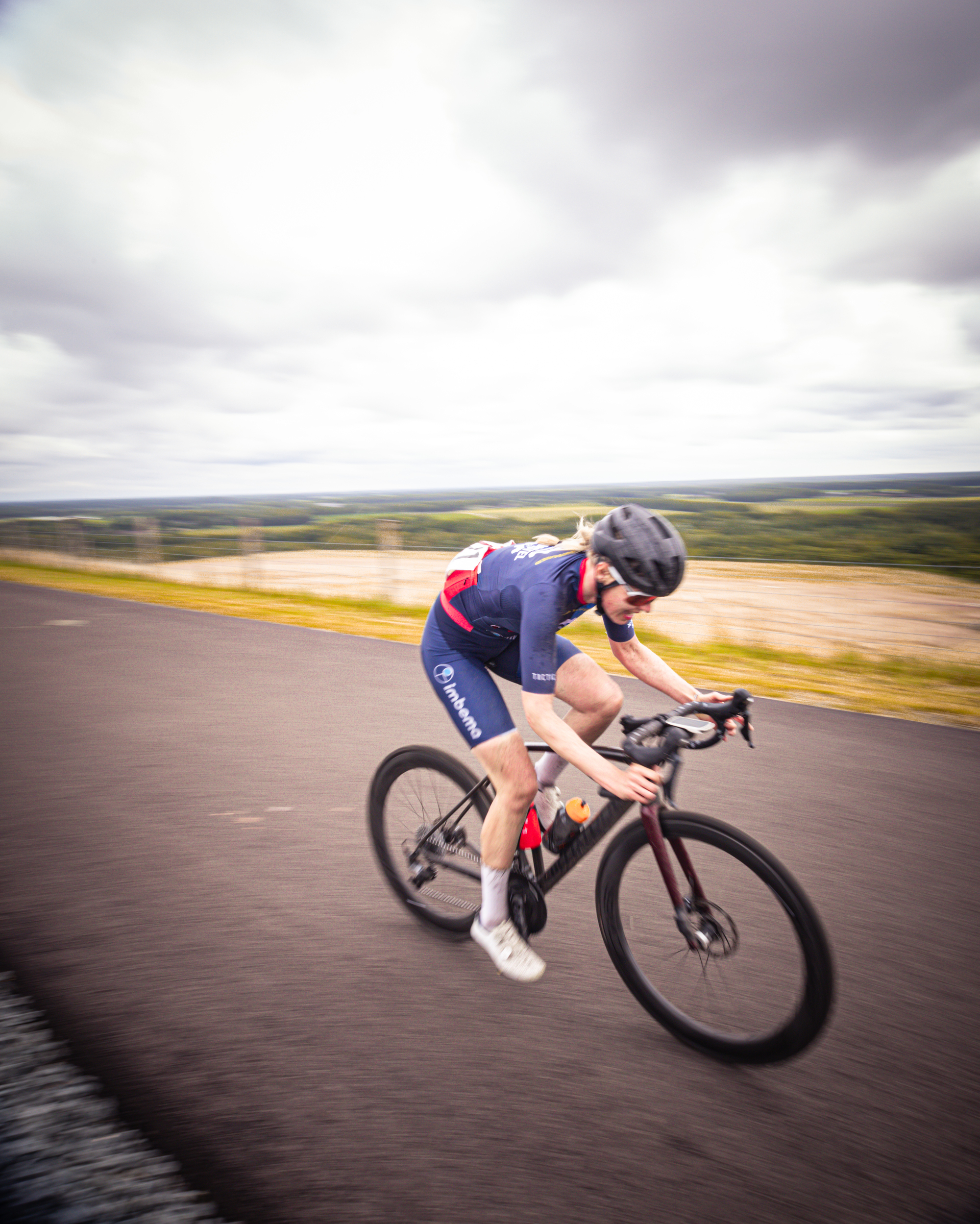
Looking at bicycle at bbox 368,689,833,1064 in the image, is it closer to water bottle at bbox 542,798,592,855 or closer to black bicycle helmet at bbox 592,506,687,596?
water bottle at bbox 542,798,592,855

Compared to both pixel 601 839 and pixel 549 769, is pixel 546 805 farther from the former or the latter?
pixel 601 839

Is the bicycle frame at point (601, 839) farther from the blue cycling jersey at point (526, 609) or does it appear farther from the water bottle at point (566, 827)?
the blue cycling jersey at point (526, 609)

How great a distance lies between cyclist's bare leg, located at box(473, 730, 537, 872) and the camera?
2535 mm

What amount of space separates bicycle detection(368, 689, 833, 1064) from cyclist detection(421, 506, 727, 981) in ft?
0.43

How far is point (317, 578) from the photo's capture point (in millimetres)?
15648

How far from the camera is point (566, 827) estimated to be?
2605 mm

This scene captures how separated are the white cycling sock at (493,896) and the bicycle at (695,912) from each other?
0.06 m

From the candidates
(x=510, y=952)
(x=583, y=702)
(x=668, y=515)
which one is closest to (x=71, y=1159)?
(x=510, y=952)

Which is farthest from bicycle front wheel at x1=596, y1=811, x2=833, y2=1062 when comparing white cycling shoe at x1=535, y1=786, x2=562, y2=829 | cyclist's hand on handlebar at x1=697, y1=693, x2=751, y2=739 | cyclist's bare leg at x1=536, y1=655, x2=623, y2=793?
cyclist's bare leg at x1=536, y1=655, x2=623, y2=793

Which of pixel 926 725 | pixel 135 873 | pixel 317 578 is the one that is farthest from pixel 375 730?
pixel 317 578

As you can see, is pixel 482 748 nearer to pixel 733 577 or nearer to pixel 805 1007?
pixel 805 1007

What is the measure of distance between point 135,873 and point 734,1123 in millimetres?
2793

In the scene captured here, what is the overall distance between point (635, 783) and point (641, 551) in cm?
75

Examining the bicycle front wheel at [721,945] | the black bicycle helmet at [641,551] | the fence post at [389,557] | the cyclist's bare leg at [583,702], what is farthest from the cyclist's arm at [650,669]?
the fence post at [389,557]
